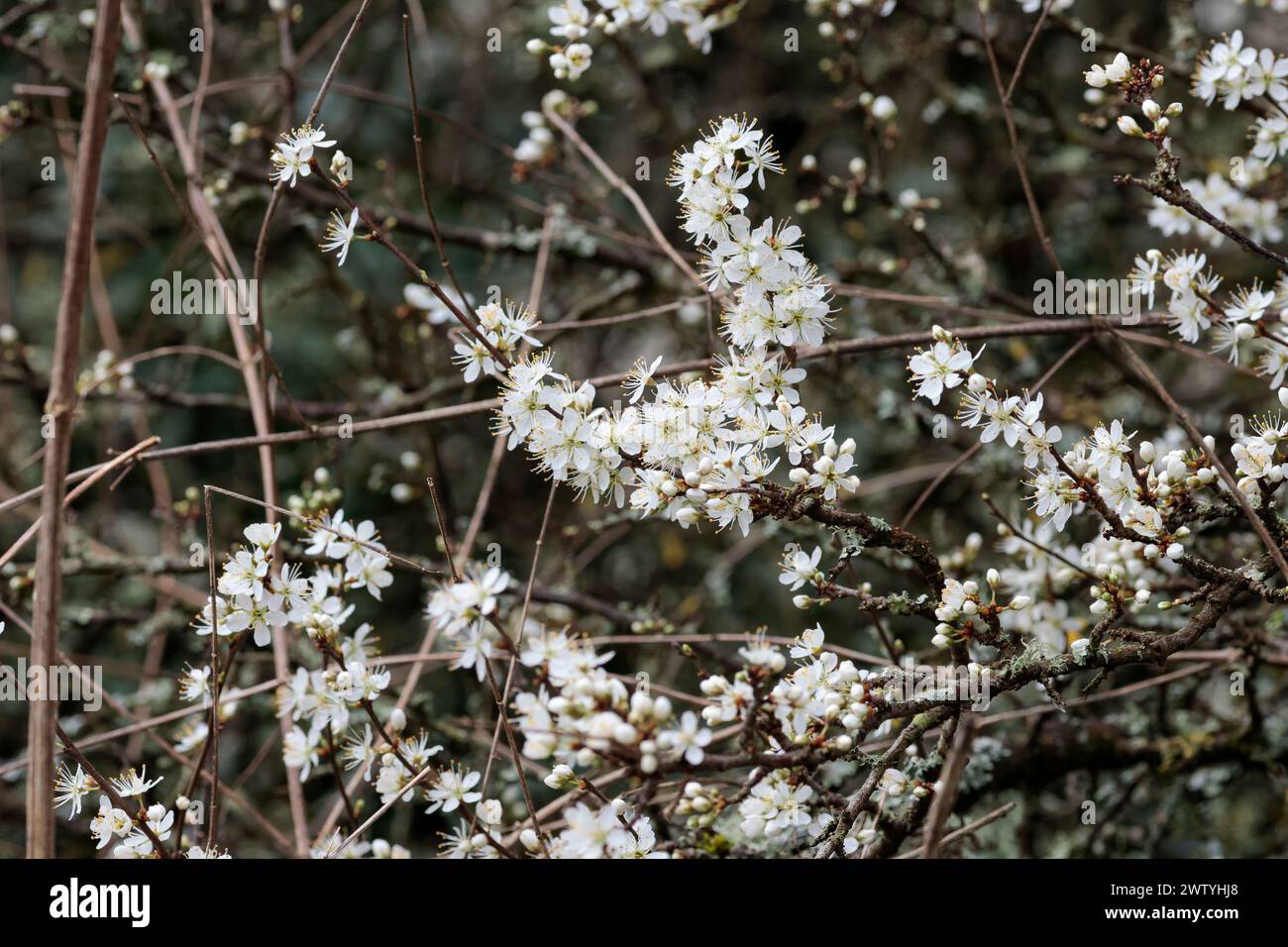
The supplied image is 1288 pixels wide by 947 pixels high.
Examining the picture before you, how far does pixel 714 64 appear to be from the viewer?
4.10 meters

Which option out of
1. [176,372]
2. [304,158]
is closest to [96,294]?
[176,372]

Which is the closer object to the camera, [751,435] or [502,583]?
[502,583]

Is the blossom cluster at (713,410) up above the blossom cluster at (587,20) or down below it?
below

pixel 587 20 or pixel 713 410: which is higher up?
pixel 587 20

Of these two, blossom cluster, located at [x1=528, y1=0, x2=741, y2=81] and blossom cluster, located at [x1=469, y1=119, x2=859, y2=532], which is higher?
blossom cluster, located at [x1=528, y1=0, x2=741, y2=81]

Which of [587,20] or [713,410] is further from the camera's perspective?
[587,20]

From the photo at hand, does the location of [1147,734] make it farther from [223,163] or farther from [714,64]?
[714,64]

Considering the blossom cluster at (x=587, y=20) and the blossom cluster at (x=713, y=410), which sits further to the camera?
the blossom cluster at (x=587, y=20)

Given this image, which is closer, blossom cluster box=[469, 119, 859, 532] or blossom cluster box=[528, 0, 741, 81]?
blossom cluster box=[469, 119, 859, 532]

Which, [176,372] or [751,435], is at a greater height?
[176,372]

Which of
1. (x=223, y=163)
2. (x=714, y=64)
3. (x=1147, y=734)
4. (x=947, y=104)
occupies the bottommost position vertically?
(x=1147, y=734)
